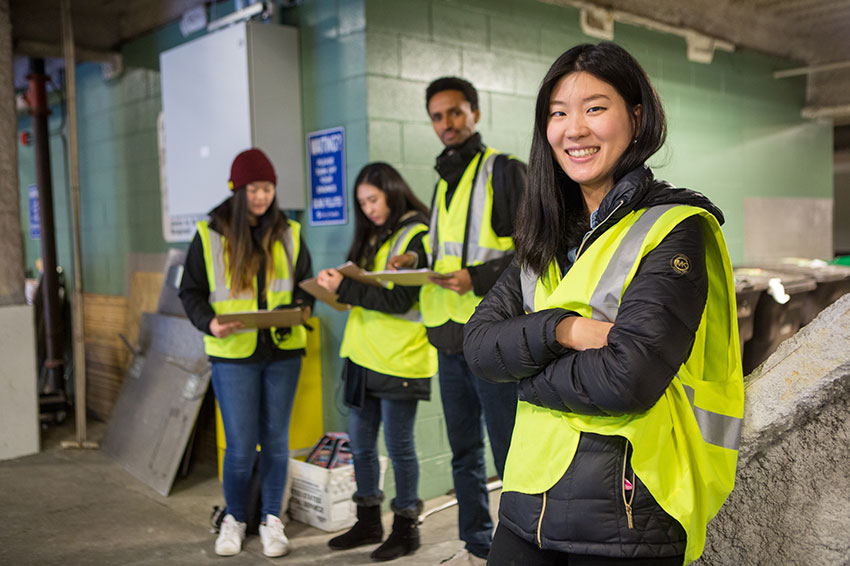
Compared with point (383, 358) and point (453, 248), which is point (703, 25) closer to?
point (453, 248)

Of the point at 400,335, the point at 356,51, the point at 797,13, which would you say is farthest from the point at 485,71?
the point at 797,13

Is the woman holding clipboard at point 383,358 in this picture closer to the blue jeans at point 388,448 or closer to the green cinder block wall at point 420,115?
the blue jeans at point 388,448

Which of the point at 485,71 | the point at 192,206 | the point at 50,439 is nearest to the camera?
the point at 485,71

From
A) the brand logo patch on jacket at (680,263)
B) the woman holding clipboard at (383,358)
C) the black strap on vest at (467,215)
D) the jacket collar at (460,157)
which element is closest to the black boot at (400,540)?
the woman holding clipboard at (383,358)

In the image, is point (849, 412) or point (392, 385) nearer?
point (849, 412)

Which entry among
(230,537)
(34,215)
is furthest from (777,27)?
(34,215)

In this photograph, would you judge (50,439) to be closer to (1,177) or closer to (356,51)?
(1,177)

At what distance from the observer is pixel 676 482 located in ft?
4.30

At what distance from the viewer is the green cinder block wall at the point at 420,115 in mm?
3828

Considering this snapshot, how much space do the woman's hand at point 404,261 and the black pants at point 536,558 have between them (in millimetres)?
1706

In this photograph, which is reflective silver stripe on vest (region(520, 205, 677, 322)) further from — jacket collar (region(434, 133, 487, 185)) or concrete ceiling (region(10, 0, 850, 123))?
concrete ceiling (region(10, 0, 850, 123))

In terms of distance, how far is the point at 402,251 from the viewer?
3.25 meters

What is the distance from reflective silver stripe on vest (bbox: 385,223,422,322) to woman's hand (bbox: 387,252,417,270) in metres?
0.13

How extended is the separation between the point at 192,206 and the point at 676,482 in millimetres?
3786
